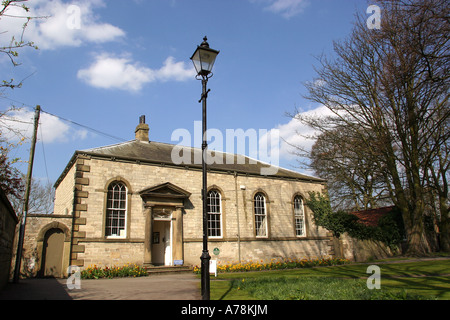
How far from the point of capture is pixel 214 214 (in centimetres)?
2053

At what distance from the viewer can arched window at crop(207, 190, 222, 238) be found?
20.2m

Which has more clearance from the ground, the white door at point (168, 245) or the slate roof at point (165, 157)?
the slate roof at point (165, 157)

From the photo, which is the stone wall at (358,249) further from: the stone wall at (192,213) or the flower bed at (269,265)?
the flower bed at (269,265)

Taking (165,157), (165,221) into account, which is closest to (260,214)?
(165,221)

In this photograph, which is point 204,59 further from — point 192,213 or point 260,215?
point 260,215

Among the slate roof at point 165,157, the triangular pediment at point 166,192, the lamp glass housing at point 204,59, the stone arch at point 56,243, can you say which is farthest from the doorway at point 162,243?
the lamp glass housing at point 204,59

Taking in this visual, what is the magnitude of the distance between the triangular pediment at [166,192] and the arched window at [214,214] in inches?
82.4

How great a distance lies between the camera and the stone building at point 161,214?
16.1m
